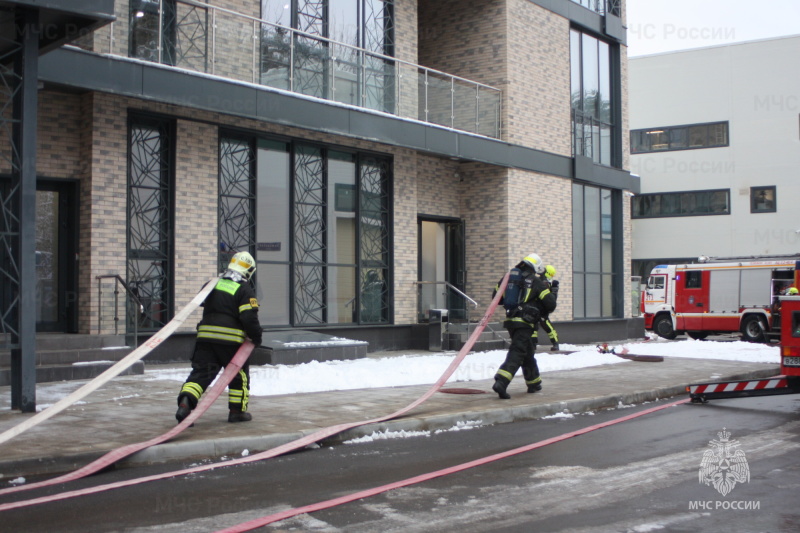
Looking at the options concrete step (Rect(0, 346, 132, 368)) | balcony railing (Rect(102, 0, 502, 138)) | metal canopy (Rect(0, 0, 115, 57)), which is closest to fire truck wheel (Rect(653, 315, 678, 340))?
balcony railing (Rect(102, 0, 502, 138))

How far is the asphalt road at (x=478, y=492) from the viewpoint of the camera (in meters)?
5.27

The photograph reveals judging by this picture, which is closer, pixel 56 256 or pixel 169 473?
pixel 169 473

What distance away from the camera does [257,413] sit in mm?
9406

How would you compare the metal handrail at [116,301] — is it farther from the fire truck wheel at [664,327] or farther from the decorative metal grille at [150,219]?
the fire truck wheel at [664,327]

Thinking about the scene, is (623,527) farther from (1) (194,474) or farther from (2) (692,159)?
(2) (692,159)

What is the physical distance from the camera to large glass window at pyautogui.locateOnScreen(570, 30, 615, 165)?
23.0 metres

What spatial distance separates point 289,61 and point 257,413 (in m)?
8.34

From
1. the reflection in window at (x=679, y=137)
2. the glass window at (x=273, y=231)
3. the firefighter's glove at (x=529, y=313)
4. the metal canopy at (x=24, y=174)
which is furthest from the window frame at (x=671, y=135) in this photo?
the metal canopy at (x=24, y=174)

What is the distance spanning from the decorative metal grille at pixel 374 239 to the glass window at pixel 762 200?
90.3 feet

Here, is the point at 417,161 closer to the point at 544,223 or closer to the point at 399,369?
the point at 544,223

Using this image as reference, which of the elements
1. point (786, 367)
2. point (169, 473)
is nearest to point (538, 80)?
point (786, 367)

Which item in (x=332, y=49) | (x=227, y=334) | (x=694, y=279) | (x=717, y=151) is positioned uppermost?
(x=717, y=151)

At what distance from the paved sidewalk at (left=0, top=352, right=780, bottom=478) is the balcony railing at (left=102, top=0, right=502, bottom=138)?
534 centimetres

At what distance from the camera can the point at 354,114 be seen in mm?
16422
